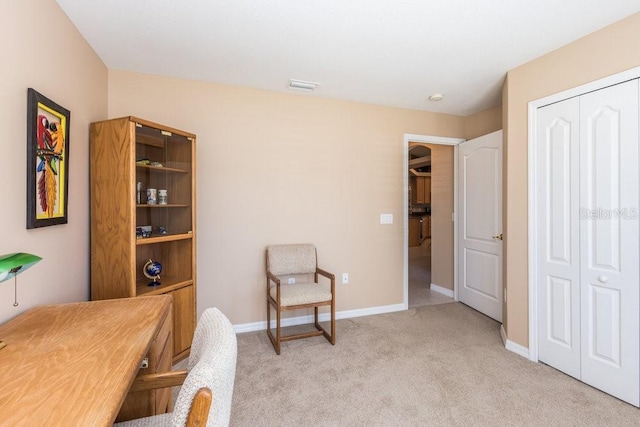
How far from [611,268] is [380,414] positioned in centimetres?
178

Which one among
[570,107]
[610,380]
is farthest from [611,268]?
[570,107]

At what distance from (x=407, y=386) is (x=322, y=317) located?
4.32ft

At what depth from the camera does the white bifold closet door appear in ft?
6.24

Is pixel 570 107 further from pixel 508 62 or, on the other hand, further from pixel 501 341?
pixel 501 341

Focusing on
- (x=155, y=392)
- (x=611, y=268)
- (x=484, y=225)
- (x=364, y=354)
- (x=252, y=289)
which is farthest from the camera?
(x=484, y=225)

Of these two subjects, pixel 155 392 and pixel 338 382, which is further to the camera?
pixel 338 382

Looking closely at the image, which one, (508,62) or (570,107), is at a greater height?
(508,62)

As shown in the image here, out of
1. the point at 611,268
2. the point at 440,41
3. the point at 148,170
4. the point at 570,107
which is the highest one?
the point at 440,41

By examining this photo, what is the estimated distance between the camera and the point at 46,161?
1.58 m

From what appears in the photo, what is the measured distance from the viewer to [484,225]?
3.40m

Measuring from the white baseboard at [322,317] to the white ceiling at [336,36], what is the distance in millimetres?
2357

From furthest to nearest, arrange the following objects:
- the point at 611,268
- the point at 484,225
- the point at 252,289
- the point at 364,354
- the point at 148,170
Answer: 1. the point at 484,225
2. the point at 252,289
3. the point at 364,354
4. the point at 148,170
5. the point at 611,268

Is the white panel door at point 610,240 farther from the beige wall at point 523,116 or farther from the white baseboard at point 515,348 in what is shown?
the white baseboard at point 515,348

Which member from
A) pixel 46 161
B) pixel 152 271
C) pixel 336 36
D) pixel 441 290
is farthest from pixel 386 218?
pixel 46 161
